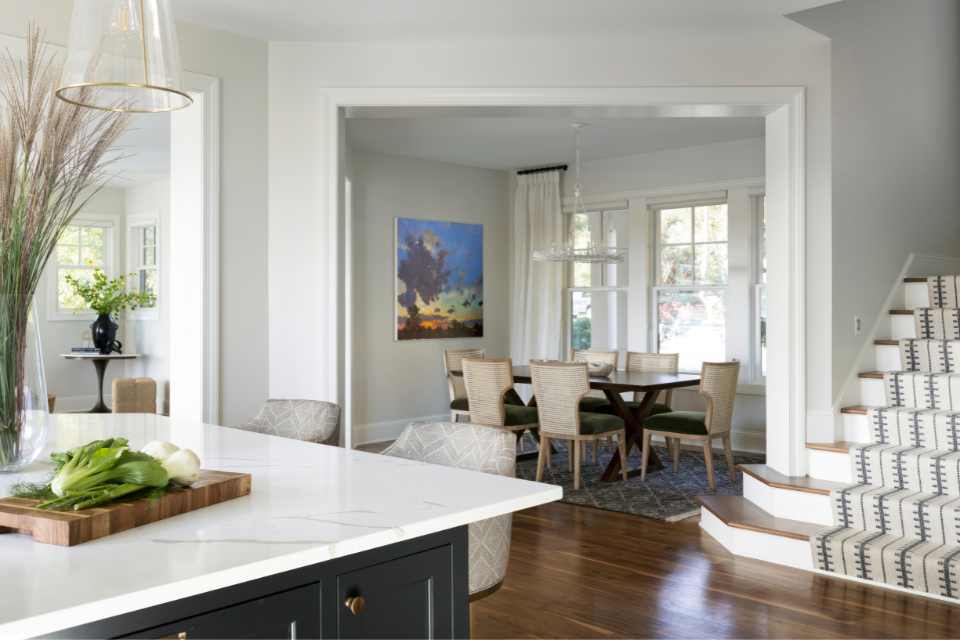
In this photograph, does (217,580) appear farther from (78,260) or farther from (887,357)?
(78,260)

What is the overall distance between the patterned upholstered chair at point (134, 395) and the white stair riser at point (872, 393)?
6336 mm

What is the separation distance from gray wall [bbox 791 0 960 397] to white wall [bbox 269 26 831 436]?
11 centimetres

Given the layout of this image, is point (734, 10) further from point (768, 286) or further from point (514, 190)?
point (514, 190)

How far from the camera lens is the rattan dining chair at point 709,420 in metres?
6.04

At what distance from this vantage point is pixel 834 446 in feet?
15.0

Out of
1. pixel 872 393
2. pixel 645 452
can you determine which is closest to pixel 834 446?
pixel 872 393

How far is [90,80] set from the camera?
174 cm

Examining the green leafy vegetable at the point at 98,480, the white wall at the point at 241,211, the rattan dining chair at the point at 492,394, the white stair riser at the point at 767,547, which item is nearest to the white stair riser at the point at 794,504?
the white stair riser at the point at 767,547

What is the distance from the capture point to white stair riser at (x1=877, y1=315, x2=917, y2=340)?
202 inches

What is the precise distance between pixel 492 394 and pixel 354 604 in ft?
16.4

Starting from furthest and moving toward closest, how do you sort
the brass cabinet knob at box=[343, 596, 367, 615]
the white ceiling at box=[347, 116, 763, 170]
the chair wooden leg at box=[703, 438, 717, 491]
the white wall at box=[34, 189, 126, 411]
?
the white wall at box=[34, 189, 126, 411]
the white ceiling at box=[347, 116, 763, 170]
the chair wooden leg at box=[703, 438, 717, 491]
the brass cabinet knob at box=[343, 596, 367, 615]

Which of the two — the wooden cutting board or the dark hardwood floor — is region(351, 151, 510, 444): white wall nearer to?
the dark hardwood floor

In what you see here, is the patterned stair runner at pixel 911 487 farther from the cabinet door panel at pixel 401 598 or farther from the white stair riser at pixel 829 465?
the cabinet door panel at pixel 401 598

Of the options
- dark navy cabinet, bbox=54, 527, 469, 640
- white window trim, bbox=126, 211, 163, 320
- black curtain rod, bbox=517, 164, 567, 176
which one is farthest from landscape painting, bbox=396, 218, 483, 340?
dark navy cabinet, bbox=54, 527, 469, 640
